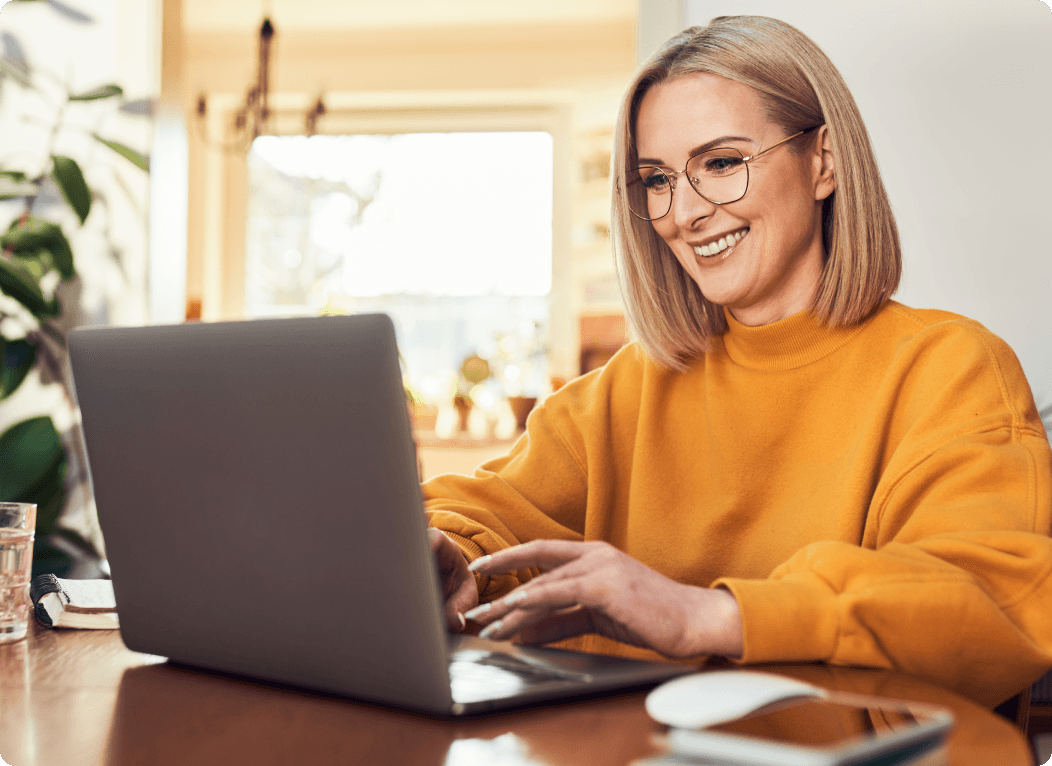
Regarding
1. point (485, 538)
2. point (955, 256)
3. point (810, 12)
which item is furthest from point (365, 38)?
point (485, 538)

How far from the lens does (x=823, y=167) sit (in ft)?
3.88

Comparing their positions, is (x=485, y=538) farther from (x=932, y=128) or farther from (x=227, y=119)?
(x=227, y=119)

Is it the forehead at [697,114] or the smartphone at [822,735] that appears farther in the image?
the forehead at [697,114]

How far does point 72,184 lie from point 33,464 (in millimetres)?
874

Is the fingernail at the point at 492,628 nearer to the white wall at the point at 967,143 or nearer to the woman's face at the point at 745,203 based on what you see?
the woman's face at the point at 745,203

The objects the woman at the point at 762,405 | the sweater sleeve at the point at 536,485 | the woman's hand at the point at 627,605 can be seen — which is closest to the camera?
the woman's hand at the point at 627,605

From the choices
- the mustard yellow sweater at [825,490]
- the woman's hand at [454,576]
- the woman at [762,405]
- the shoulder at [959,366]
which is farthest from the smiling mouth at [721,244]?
the woman's hand at [454,576]

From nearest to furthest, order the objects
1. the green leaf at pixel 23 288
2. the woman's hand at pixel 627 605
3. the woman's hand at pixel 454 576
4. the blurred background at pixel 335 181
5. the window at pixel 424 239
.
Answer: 1. the woman's hand at pixel 627 605
2. the woman's hand at pixel 454 576
3. the green leaf at pixel 23 288
4. the blurred background at pixel 335 181
5. the window at pixel 424 239

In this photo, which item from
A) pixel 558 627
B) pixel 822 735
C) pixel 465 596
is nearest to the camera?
pixel 822 735

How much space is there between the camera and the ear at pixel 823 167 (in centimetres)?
117

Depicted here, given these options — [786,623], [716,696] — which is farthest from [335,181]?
[716,696]

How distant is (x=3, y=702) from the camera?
23.2 inches

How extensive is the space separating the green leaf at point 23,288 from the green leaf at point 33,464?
323 millimetres

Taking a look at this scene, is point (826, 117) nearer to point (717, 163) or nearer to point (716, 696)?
point (717, 163)
